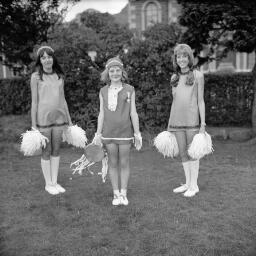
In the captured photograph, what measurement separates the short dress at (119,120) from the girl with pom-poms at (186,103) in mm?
630

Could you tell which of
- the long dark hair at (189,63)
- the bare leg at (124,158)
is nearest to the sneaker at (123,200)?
the bare leg at (124,158)

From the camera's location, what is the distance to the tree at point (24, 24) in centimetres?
875

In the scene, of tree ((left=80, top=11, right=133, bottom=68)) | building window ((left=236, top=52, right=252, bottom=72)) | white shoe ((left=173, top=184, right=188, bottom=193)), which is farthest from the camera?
building window ((left=236, top=52, right=252, bottom=72))

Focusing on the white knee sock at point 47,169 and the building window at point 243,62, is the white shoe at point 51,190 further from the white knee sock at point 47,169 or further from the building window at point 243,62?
the building window at point 243,62

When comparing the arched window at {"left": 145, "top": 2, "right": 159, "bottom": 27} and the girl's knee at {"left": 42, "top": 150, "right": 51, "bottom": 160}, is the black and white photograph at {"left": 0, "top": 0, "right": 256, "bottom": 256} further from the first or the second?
the arched window at {"left": 145, "top": 2, "right": 159, "bottom": 27}

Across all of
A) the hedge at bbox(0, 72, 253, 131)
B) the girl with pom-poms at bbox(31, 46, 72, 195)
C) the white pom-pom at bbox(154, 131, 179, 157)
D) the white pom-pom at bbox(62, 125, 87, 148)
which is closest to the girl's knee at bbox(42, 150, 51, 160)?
the girl with pom-poms at bbox(31, 46, 72, 195)

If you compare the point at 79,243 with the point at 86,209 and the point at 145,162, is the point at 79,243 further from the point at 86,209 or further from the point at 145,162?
the point at 145,162

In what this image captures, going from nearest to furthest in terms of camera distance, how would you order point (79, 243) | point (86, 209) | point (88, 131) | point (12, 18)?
1. point (79, 243)
2. point (86, 209)
3. point (88, 131)
4. point (12, 18)

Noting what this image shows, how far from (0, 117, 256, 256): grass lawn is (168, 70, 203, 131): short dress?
89 cm

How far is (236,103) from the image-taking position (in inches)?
359

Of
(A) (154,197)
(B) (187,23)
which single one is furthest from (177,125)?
(B) (187,23)

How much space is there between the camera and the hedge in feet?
25.9

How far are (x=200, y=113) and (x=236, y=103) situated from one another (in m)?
5.05

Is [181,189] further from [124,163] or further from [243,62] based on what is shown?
[243,62]
